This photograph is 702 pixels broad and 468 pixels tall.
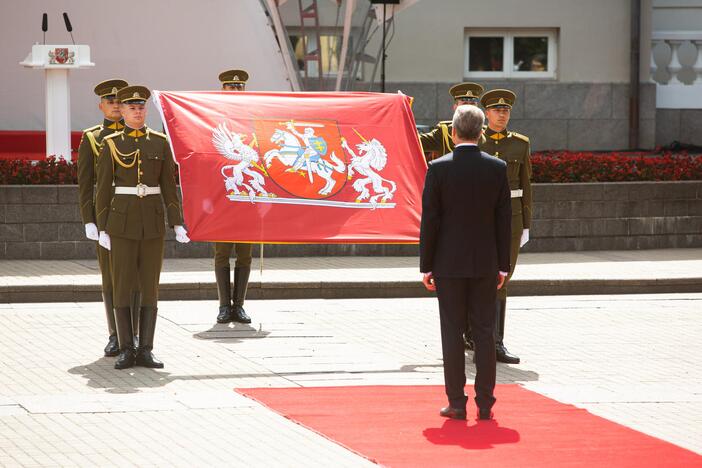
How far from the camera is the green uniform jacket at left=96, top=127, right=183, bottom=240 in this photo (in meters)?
9.84

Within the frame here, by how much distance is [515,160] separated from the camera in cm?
1055

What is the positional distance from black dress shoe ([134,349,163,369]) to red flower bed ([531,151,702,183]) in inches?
322

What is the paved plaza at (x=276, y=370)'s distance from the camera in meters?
7.61

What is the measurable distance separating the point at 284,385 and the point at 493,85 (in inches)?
736

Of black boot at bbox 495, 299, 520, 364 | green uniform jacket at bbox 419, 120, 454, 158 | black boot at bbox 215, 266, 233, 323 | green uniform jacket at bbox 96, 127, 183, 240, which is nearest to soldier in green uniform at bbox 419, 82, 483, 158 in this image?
green uniform jacket at bbox 419, 120, 454, 158

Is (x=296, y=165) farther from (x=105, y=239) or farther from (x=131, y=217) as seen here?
(x=105, y=239)

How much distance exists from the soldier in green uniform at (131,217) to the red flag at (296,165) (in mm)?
635

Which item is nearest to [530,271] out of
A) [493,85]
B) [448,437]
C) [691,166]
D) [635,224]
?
[635,224]

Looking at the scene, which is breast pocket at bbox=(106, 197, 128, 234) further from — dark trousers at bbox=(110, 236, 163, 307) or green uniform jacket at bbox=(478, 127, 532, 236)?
green uniform jacket at bbox=(478, 127, 532, 236)

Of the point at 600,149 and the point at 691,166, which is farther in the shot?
the point at 600,149

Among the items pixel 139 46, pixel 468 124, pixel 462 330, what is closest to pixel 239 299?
pixel 462 330

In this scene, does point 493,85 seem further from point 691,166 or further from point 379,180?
point 379,180

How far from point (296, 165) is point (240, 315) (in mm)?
1630

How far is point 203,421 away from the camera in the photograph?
8.17 metres
